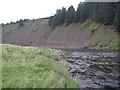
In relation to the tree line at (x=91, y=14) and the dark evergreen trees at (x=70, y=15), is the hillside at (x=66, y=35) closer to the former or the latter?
the tree line at (x=91, y=14)

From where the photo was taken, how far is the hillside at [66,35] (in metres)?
75.0

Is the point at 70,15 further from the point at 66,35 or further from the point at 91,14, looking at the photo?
the point at 91,14

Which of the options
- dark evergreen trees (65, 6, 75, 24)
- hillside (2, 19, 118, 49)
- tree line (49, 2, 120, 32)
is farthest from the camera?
dark evergreen trees (65, 6, 75, 24)

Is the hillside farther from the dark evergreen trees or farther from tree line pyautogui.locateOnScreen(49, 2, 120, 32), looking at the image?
the dark evergreen trees

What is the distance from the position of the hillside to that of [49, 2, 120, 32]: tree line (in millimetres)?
2462

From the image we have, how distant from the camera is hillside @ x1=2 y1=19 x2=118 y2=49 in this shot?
2953 inches

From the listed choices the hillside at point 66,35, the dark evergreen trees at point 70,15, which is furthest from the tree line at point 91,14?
the hillside at point 66,35

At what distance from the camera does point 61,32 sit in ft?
382

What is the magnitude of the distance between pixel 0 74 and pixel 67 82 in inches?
166

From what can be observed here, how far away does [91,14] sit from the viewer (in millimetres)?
101875

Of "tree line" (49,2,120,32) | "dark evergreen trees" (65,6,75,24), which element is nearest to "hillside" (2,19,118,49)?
"tree line" (49,2,120,32)

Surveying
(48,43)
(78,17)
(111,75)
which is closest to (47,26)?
(48,43)

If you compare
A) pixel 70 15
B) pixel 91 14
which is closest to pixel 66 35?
pixel 70 15

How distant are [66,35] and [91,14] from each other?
51.3ft
